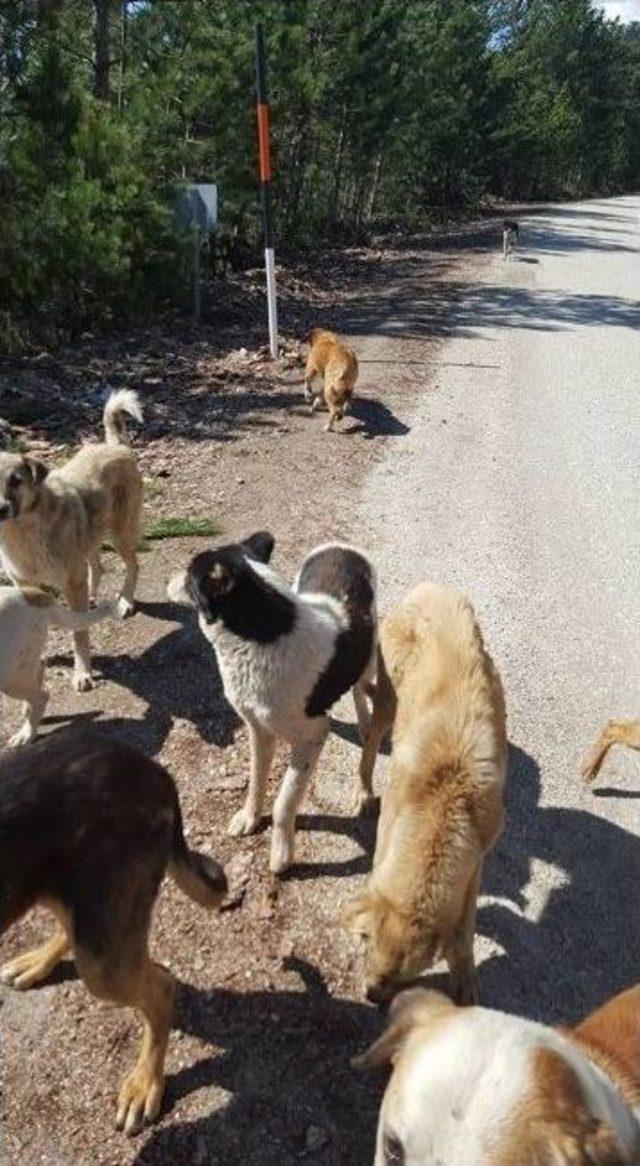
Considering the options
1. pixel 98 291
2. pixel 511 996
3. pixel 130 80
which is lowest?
pixel 511 996

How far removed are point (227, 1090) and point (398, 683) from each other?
1918 mm

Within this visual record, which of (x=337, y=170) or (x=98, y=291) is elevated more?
(x=337, y=170)

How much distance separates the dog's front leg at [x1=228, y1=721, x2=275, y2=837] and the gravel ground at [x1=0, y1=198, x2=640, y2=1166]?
8 cm

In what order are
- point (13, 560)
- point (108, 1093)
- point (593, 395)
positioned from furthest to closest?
point (593, 395) → point (13, 560) → point (108, 1093)

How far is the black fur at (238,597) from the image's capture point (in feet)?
12.2

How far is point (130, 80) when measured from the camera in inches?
270

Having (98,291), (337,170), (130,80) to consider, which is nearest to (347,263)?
(337,170)

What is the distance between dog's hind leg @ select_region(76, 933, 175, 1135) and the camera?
8.89ft

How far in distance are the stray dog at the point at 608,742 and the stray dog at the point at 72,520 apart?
10.2ft

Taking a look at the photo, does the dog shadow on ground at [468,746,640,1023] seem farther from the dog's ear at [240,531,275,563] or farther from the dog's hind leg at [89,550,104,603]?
the dog's hind leg at [89,550,104,603]

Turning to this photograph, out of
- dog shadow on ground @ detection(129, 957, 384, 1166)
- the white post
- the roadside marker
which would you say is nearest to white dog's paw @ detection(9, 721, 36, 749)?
dog shadow on ground @ detection(129, 957, 384, 1166)

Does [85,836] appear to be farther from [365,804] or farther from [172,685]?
[172,685]

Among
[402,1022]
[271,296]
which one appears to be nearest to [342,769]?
[402,1022]

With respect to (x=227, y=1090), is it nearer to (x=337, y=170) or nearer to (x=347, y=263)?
(x=337, y=170)
